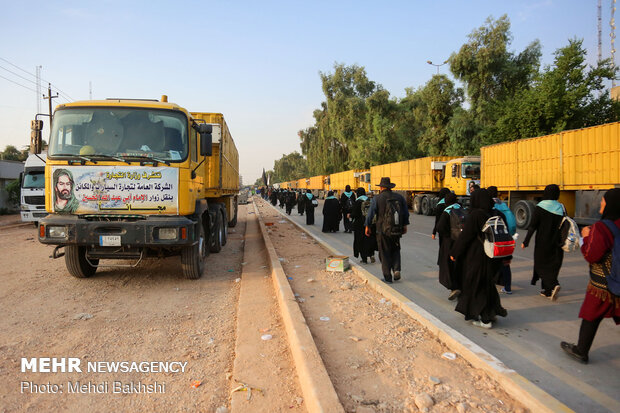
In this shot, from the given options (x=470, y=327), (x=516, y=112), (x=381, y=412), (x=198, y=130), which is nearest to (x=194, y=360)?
(x=381, y=412)

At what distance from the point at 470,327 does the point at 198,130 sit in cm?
500

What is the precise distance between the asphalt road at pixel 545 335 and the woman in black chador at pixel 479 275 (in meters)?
0.18

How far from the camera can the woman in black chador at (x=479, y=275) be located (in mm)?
4328

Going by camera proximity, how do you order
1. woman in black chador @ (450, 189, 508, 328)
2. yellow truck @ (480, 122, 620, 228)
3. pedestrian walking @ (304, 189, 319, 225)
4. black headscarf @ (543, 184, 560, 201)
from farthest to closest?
pedestrian walking @ (304, 189, 319, 225) < yellow truck @ (480, 122, 620, 228) < black headscarf @ (543, 184, 560, 201) < woman in black chador @ (450, 189, 508, 328)

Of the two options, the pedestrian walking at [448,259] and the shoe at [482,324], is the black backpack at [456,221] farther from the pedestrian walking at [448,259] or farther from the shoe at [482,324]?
the shoe at [482,324]

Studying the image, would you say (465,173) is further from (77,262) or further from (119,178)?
(77,262)

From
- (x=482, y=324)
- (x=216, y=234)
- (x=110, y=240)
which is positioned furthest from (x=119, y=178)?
(x=482, y=324)

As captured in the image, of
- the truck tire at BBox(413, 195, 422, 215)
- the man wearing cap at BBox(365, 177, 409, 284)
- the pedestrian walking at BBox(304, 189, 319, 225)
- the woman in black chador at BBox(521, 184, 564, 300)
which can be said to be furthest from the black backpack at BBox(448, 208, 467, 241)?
the truck tire at BBox(413, 195, 422, 215)

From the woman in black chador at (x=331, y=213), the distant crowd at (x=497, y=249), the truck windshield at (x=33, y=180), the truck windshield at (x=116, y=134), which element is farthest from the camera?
the truck windshield at (x=33, y=180)

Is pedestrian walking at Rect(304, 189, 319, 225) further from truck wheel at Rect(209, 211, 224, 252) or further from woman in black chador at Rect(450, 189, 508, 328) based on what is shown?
woman in black chador at Rect(450, 189, 508, 328)

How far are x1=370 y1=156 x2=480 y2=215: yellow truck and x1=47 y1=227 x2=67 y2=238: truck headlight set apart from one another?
1434cm

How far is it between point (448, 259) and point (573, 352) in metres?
2.07

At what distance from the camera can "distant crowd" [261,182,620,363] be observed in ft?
10.7

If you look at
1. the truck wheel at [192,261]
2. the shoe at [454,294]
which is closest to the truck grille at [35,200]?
the truck wheel at [192,261]
